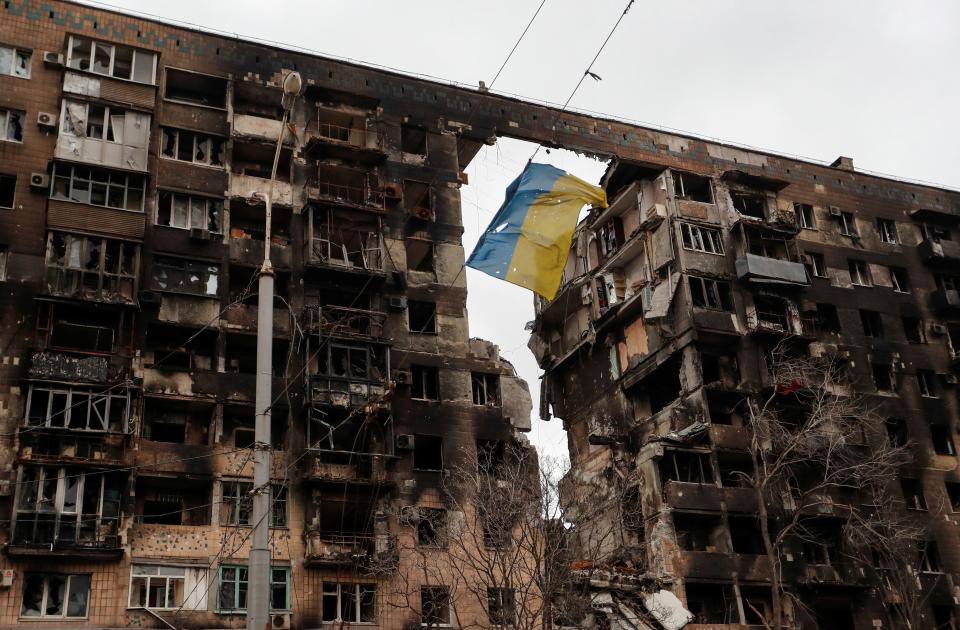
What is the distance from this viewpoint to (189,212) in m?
43.4

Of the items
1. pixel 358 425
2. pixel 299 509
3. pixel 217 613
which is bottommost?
pixel 217 613

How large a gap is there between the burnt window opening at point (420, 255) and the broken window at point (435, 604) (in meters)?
13.9

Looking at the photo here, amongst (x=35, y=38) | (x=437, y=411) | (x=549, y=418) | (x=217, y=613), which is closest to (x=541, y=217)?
(x=437, y=411)

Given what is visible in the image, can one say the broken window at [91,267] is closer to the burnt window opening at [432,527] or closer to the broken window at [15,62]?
the broken window at [15,62]

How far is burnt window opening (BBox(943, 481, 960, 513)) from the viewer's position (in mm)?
54344

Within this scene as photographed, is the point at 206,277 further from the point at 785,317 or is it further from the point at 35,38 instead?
the point at 785,317

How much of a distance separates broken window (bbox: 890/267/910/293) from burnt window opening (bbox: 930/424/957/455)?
26.6 feet

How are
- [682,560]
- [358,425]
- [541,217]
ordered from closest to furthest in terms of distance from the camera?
[541,217], [358,425], [682,560]

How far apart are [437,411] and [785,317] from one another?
2122cm

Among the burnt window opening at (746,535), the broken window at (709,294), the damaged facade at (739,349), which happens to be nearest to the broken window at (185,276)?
the damaged facade at (739,349)

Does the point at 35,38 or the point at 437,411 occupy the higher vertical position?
the point at 35,38

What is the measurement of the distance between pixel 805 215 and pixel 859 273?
14.3ft

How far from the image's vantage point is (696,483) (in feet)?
161

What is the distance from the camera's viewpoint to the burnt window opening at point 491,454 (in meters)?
42.8
